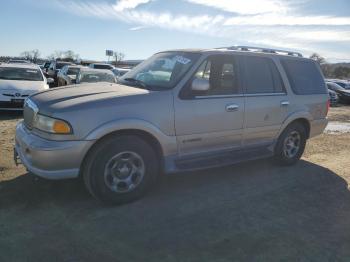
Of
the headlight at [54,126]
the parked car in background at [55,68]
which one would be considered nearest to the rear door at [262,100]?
the headlight at [54,126]

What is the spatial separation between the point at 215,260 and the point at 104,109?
199 cm

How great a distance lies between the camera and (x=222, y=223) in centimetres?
427

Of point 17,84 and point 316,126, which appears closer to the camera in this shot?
point 316,126

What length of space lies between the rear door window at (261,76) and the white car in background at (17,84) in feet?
23.3

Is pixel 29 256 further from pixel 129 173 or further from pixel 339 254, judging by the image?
pixel 339 254

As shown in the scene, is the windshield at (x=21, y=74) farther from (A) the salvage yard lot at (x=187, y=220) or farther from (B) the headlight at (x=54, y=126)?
(B) the headlight at (x=54, y=126)

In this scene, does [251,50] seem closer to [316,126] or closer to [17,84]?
[316,126]

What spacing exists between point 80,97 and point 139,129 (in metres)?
0.78

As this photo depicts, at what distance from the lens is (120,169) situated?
4543 millimetres

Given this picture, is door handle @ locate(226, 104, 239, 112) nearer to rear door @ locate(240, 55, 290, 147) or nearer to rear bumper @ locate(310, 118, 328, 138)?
rear door @ locate(240, 55, 290, 147)

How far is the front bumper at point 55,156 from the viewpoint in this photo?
4078 millimetres

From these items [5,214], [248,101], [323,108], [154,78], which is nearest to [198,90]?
[154,78]

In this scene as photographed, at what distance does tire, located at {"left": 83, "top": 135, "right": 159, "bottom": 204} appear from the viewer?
4328mm

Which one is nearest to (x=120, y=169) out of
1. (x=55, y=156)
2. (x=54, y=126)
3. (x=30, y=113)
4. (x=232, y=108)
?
(x=55, y=156)
